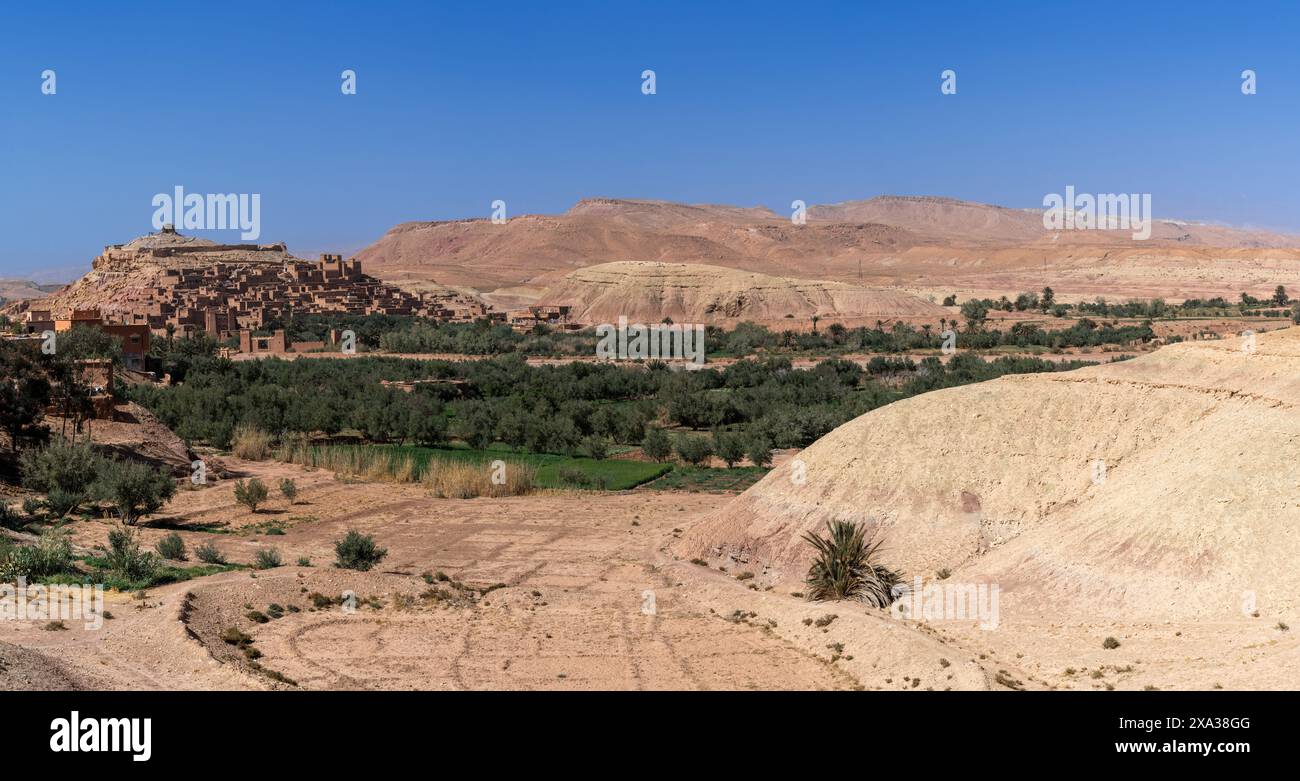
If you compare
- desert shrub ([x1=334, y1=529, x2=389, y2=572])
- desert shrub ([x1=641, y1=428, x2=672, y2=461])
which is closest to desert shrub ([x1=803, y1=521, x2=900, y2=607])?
desert shrub ([x1=334, y1=529, x2=389, y2=572])

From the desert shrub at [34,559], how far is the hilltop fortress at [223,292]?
63259 mm

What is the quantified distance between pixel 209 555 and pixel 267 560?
1.22 metres

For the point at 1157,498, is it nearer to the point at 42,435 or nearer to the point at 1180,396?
the point at 1180,396

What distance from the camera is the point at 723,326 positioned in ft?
309

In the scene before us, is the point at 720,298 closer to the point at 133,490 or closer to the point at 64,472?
the point at 64,472

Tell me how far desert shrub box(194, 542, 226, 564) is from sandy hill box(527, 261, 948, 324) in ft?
247

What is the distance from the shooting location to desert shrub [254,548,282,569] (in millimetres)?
20625

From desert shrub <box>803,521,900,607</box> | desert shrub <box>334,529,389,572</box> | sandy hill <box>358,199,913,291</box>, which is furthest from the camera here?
sandy hill <box>358,199,913,291</box>

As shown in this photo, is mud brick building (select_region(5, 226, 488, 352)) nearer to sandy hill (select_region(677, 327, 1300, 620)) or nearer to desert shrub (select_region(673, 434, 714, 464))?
desert shrub (select_region(673, 434, 714, 464))

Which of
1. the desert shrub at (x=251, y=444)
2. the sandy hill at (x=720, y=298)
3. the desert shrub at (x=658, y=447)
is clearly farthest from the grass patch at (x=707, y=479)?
the sandy hill at (x=720, y=298)

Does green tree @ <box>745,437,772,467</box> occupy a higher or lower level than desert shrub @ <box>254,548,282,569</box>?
higher

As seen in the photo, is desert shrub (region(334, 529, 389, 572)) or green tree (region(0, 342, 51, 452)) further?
green tree (region(0, 342, 51, 452))

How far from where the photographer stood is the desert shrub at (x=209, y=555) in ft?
69.2
